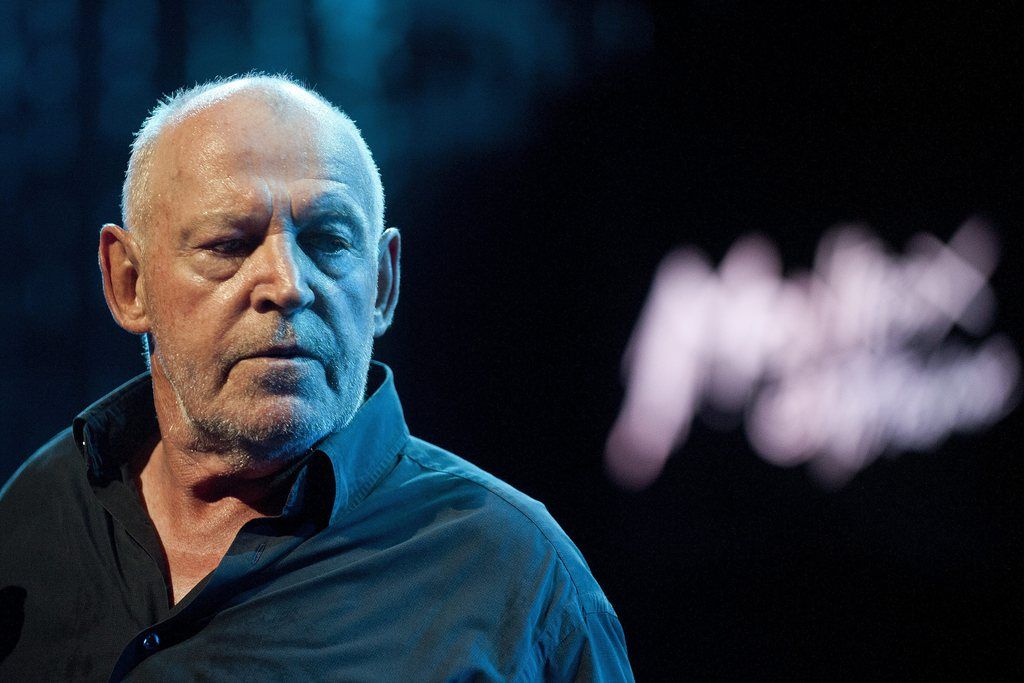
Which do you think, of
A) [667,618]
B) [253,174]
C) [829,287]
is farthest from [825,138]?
[253,174]

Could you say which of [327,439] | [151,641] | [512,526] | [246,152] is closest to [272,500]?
[327,439]

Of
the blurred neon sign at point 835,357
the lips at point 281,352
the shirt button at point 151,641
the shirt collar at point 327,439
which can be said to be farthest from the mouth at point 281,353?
the blurred neon sign at point 835,357

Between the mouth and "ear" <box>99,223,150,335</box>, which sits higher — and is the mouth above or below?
below

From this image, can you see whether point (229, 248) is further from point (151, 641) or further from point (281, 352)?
point (151, 641)

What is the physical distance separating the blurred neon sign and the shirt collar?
129 centimetres

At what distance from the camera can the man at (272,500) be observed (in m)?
1.10

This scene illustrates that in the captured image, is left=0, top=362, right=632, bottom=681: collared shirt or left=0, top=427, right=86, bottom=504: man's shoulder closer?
left=0, top=362, right=632, bottom=681: collared shirt

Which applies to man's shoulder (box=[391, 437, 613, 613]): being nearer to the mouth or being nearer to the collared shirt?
the collared shirt

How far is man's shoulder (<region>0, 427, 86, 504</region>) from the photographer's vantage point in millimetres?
1375

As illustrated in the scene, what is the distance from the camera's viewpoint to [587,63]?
242 cm

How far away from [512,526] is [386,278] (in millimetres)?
484

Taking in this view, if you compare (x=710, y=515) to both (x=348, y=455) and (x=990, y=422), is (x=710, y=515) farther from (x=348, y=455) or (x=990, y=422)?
(x=348, y=455)

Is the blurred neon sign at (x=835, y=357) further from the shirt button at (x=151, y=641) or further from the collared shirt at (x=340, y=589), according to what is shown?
the shirt button at (x=151, y=641)

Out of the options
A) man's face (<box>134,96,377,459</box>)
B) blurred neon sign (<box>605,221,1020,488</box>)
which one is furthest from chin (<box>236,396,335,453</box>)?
blurred neon sign (<box>605,221,1020,488</box>)
